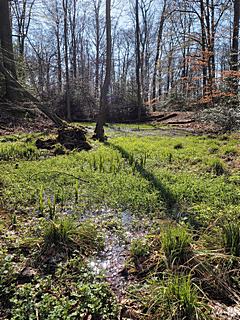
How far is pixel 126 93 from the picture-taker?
2103 cm

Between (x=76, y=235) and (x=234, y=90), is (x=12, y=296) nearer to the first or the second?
(x=76, y=235)

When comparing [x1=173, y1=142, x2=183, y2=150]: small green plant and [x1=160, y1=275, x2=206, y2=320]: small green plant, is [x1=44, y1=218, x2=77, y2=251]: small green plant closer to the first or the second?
[x1=160, y1=275, x2=206, y2=320]: small green plant

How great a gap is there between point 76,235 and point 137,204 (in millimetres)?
1208

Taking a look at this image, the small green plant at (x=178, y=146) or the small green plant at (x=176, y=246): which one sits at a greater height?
the small green plant at (x=178, y=146)

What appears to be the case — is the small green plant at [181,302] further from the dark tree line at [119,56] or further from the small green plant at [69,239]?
the dark tree line at [119,56]

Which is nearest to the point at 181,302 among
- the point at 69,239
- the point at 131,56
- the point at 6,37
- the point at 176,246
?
the point at 176,246

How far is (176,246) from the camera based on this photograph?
2.33 meters

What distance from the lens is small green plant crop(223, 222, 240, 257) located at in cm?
229

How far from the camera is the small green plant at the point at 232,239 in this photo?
2.29 meters

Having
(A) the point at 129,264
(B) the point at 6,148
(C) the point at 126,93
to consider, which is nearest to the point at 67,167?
(B) the point at 6,148

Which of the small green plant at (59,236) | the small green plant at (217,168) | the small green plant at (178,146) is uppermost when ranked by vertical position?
the small green plant at (178,146)

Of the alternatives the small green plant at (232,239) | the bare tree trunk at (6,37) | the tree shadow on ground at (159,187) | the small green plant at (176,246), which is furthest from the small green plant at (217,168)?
the bare tree trunk at (6,37)

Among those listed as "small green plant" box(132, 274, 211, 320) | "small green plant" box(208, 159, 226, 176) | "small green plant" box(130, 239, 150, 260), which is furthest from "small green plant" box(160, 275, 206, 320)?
"small green plant" box(208, 159, 226, 176)

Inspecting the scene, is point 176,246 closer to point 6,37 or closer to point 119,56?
point 6,37
